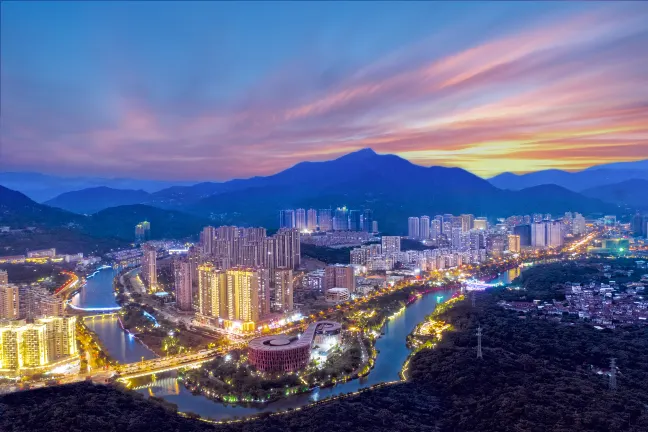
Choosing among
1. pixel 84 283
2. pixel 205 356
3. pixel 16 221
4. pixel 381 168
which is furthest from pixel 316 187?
pixel 205 356

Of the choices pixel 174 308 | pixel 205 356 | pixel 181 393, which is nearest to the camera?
pixel 181 393

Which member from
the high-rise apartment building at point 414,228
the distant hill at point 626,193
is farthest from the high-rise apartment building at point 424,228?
the distant hill at point 626,193

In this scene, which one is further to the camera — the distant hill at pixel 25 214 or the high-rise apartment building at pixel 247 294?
the distant hill at pixel 25 214

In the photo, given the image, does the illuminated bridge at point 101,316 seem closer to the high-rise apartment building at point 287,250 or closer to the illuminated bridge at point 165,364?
the illuminated bridge at point 165,364

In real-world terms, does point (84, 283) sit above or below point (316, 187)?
below

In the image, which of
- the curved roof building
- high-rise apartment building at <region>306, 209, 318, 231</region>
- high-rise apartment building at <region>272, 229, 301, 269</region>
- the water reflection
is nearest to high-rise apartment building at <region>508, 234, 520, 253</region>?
high-rise apartment building at <region>272, 229, 301, 269</region>

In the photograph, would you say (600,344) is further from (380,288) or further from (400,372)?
(380,288)

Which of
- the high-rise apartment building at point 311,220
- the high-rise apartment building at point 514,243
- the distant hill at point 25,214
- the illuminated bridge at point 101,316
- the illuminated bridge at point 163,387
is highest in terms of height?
the distant hill at point 25,214

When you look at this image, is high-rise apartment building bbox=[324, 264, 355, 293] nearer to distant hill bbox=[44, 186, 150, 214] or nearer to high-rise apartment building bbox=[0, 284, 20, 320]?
high-rise apartment building bbox=[0, 284, 20, 320]

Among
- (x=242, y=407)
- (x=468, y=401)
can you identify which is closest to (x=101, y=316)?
(x=242, y=407)
